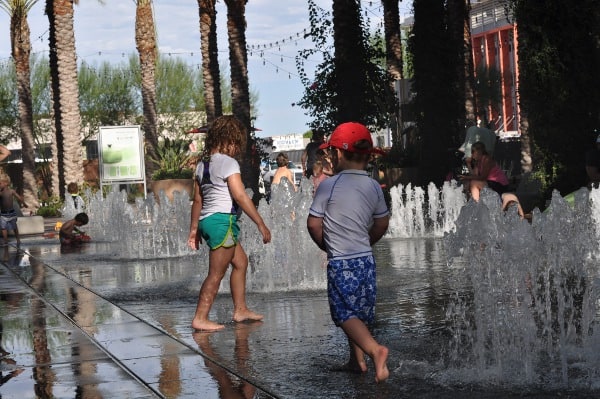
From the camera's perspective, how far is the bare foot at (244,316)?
9.37 metres

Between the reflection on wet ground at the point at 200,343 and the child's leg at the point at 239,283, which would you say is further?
the child's leg at the point at 239,283

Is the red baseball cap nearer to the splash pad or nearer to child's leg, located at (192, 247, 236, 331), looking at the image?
the splash pad

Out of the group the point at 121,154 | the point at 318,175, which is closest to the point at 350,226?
the point at 318,175

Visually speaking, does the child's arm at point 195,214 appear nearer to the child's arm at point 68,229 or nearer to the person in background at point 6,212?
the child's arm at point 68,229

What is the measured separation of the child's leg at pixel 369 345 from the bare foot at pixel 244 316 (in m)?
2.83

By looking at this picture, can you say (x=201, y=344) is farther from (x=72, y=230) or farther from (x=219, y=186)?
(x=72, y=230)

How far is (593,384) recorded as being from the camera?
20.6 ft

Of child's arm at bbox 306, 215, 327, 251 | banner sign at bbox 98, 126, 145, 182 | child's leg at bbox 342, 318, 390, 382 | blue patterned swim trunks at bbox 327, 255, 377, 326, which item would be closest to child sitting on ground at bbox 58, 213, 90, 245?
banner sign at bbox 98, 126, 145, 182

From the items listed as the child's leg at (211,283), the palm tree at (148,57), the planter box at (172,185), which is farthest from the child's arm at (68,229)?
the palm tree at (148,57)

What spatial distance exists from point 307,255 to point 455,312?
3623mm

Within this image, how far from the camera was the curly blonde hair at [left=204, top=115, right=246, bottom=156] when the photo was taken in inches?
352

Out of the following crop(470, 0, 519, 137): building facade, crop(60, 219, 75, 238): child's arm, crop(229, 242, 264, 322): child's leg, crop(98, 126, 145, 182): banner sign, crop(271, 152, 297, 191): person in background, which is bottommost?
crop(229, 242, 264, 322): child's leg

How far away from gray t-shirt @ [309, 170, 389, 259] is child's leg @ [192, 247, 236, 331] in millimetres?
2241

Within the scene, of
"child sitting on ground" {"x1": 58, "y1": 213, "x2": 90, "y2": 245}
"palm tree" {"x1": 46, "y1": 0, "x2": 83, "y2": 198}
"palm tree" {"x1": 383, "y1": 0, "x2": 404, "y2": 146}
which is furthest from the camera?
"palm tree" {"x1": 383, "y1": 0, "x2": 404, "y2": 146}
